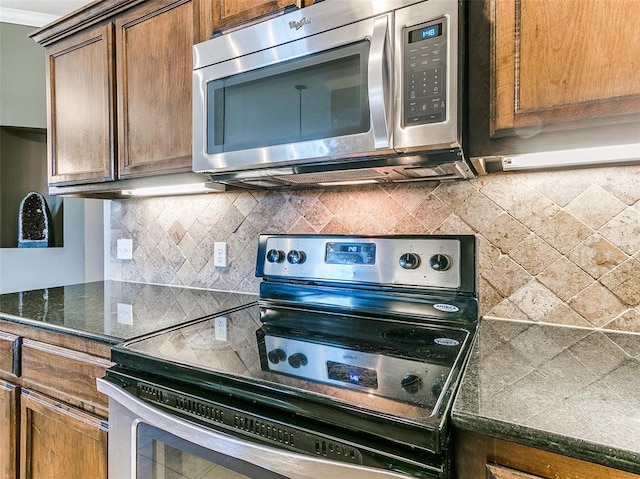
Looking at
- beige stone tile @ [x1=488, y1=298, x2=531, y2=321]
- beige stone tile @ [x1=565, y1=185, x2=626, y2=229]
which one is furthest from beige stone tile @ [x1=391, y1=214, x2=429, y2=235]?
beige stone tile @ [x1=565, y1=185, x2=626, y2=229]

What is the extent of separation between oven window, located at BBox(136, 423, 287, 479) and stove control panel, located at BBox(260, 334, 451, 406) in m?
0.20

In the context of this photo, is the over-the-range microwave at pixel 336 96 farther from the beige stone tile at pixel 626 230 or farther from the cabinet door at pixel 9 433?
the cabinet door at pixel 9 433

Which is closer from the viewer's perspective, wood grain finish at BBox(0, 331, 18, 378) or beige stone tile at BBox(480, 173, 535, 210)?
beige stone tile at BBox(480, 173, 535, 210)

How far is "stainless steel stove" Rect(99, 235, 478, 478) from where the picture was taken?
2.13 ft

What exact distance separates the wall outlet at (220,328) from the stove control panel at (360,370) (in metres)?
0.14

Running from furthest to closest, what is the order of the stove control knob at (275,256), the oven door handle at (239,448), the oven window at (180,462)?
the stove control knob at (275,256) → the oven window at (180,462) → the oven door handle at (239,448)

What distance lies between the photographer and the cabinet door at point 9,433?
1.32m

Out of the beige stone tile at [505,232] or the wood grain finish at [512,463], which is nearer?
the wood grain finish at [512,463]

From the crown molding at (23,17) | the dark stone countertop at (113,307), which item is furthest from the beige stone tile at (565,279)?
the crown molding at (23,17)

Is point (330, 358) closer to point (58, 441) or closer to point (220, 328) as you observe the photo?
point (220, 328)

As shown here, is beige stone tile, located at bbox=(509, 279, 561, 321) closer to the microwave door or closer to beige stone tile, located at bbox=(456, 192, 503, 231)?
beige stone tile, located at bbox=(456, 192, 503, 231)

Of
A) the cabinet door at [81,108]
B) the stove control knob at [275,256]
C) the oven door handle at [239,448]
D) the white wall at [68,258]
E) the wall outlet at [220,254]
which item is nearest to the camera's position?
the oven door handle at [239,448]

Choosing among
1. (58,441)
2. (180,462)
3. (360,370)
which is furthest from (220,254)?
(360,370)

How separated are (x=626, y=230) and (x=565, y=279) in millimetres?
201
